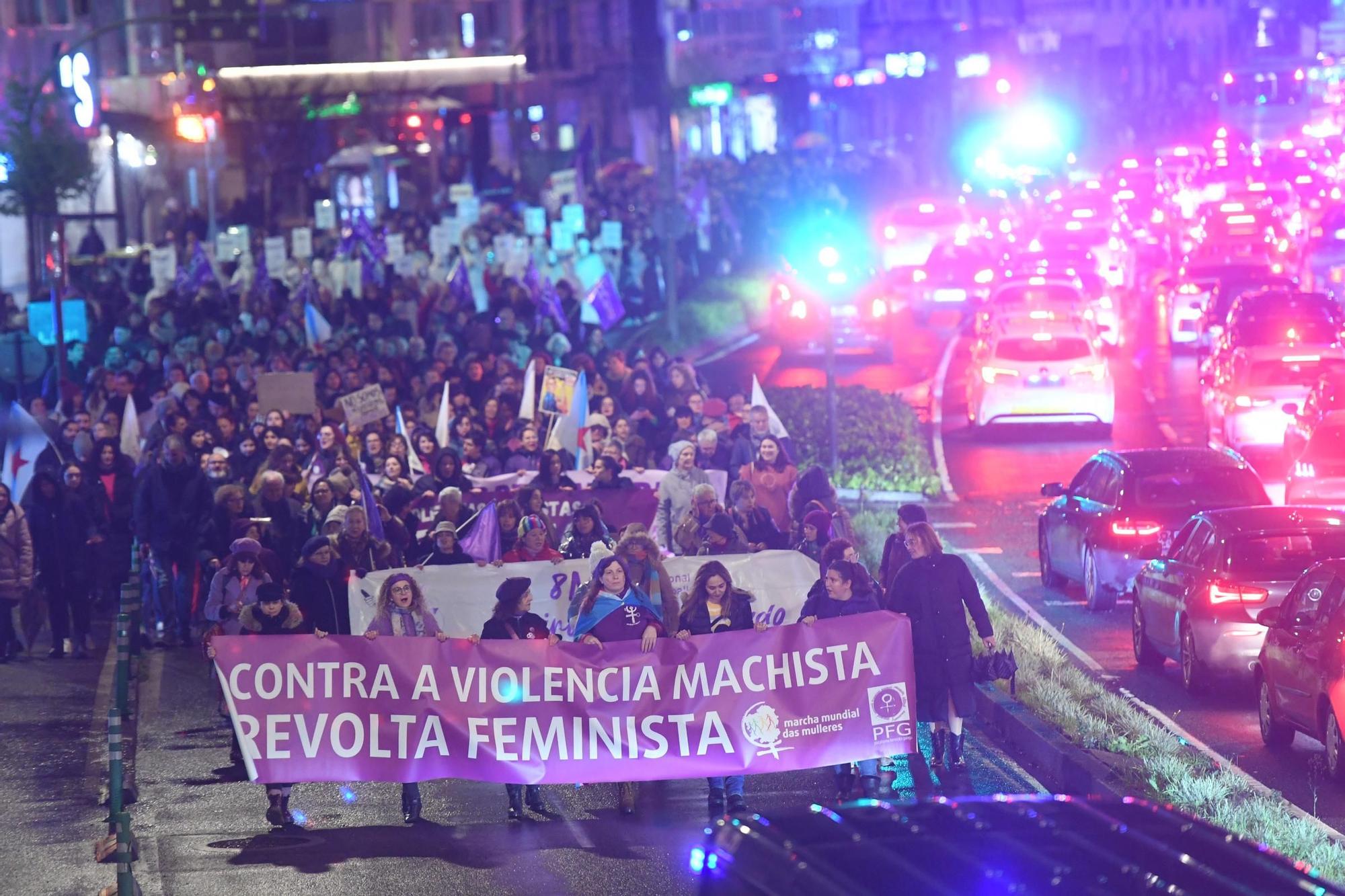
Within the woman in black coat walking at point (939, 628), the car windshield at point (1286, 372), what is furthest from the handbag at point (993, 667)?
the car windshield at point (1286, 372)

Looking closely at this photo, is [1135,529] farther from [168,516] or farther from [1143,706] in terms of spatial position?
[168,516]

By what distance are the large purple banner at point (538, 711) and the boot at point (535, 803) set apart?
59cm

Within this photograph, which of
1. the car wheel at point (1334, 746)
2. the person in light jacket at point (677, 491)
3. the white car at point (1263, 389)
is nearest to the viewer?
the car wheel at point (1334, 746)

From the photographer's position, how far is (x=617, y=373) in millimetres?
22891

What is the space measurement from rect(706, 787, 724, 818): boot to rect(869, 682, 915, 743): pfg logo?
863 millimetres

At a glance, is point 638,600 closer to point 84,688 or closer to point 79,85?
point 84,688

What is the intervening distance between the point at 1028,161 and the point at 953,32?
21.7ft

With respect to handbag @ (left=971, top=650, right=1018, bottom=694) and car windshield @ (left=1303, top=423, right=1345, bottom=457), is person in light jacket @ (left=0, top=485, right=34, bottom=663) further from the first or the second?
car windshield @ (left=1303, top=423, right=1345, bottom=457)

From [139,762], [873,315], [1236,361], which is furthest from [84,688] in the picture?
[873,315]

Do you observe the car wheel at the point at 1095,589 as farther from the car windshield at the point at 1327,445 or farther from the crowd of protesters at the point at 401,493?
the car windshield at the point at 1327,445

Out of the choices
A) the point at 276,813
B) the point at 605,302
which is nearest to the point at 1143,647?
the point at 276,813

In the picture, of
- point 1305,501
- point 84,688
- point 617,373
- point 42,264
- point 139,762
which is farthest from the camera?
point 42,264

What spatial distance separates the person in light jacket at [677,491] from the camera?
56.0 feet

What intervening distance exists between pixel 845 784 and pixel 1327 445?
375 inches
